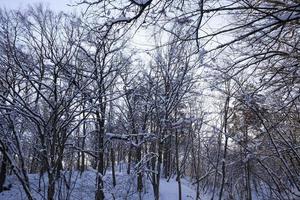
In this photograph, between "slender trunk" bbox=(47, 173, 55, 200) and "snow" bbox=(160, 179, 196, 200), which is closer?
"slender trunk" bbox=(47, 173, 55, 200)

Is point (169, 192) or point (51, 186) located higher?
point (51, 186)

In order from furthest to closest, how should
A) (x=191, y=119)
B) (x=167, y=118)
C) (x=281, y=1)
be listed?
(x=191, y=119)
(x=167, y=118)
(x=281, y=1)

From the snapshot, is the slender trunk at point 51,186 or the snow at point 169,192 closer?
the slender trunk at point 51,186

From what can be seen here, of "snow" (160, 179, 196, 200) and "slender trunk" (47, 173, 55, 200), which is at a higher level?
"slender trunk" (47, 173, 55, 200)

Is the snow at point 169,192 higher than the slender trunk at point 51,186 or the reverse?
the reverse

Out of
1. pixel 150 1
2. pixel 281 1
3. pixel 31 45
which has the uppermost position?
pixel 31 45

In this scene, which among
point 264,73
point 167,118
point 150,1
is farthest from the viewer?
point 167,118

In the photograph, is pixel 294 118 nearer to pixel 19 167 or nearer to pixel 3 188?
pixel 19 167

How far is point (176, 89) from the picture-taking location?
15086mm

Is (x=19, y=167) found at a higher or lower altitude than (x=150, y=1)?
lower

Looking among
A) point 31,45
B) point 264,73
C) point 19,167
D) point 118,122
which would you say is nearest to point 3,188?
point 118,122

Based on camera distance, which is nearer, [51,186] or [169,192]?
[51,186]

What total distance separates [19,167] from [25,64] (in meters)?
6.76

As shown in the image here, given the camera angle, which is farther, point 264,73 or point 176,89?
point 176,89
